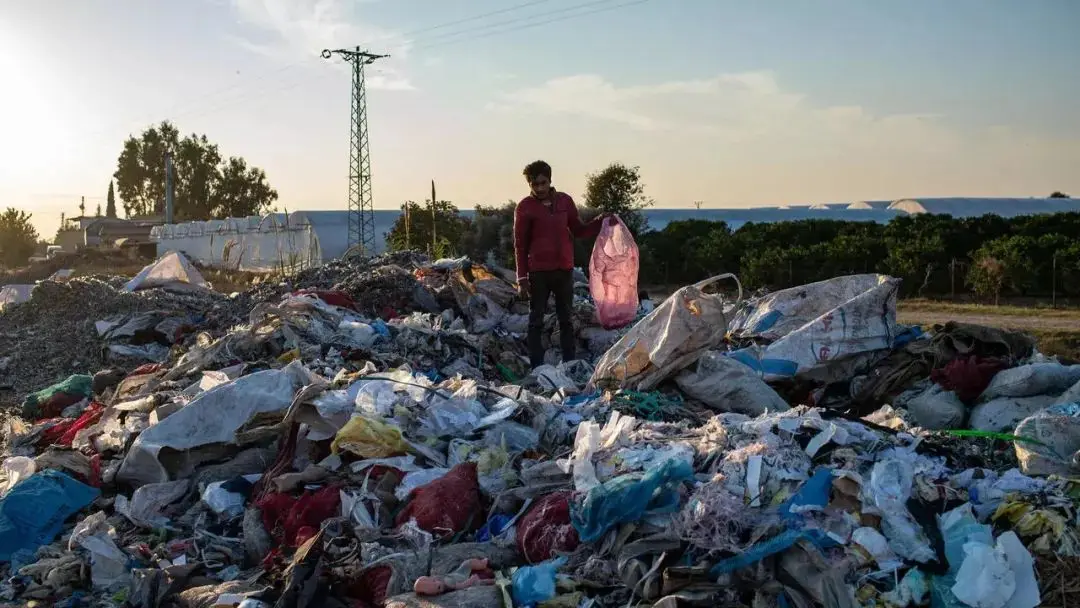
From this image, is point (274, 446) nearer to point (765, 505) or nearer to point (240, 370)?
point (240, 370)

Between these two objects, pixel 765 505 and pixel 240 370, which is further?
pixel 240 370

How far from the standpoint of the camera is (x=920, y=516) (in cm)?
334

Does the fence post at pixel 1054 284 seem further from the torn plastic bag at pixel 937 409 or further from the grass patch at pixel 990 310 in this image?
the torn plastic bag at pixel 937 409

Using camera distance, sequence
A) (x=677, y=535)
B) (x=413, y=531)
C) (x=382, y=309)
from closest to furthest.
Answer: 1. (x=677, y=535)
2. (x=413, y=531)
3. (x=382, y=309)

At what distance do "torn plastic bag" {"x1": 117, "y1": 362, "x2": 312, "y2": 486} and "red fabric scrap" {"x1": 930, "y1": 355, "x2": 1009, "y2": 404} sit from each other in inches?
149

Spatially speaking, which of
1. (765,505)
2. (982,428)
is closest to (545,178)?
(982,428)

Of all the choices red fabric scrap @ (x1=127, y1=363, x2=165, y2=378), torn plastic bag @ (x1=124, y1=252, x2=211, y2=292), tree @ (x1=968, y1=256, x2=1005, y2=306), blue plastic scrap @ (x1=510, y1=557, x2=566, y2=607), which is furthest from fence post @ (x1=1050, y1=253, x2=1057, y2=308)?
blue plastic scrap @ (x1=510, y1=557, x2=566, y2=607)

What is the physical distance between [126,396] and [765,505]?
15.5 feet

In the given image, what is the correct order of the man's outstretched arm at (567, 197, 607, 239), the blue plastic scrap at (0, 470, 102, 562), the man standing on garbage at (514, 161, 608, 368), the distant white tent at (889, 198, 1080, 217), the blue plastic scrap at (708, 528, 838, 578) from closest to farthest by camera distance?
the blue plastic scrap at (708, 528, 838, 578) → the blue plastic scrap at (0, 470, 102, 562) → the man standing on garbage at (514, 161, 608, 368) → the man's outstretched arm at (567, 197, 607, 239) → the distant white tent at (889, 198, 1080, 217)

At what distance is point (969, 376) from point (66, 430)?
5756 mm

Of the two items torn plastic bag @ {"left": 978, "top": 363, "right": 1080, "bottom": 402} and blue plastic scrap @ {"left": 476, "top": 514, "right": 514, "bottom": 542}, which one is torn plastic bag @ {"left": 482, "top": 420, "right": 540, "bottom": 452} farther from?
torn plastic bag @ {"left": 978, "top": 363, "right": 1080, "bottom": 402}

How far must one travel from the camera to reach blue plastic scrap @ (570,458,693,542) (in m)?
3.29

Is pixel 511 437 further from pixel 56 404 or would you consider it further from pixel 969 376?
pixel 56 404

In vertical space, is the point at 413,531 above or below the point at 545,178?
below
